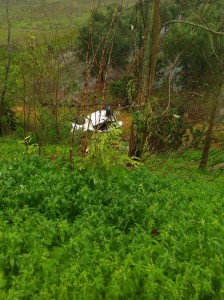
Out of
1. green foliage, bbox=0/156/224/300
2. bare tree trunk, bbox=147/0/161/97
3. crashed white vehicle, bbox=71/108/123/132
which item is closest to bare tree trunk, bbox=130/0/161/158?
bare tree trunk, bbox=147/0/161/97

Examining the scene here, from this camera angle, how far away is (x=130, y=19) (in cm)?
2673

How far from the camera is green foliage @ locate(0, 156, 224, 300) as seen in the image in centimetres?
406

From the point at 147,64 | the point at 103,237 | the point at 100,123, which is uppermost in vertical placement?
the point at 147,64

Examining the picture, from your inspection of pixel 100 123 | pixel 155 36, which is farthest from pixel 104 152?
pixel 155 36

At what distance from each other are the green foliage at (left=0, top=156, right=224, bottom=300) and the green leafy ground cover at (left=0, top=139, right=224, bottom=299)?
0.04 ft

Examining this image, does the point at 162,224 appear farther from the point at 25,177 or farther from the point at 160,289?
the point at 25,177

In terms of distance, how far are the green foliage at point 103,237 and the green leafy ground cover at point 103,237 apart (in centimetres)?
1

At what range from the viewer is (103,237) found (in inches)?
196

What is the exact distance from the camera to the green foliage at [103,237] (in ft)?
13.3

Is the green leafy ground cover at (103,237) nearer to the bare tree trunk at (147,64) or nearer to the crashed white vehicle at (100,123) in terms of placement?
the crashed white vehicle at (100,123)

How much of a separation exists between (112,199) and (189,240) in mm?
1673

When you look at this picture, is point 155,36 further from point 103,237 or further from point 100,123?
point 103,237

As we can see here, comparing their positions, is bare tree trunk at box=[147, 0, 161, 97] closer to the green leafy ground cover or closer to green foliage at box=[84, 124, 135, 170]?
green foliage at box=[84, 124, 135, 170]

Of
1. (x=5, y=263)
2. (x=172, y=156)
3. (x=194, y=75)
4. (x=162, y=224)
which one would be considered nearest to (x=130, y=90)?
(x=172, y=156)
